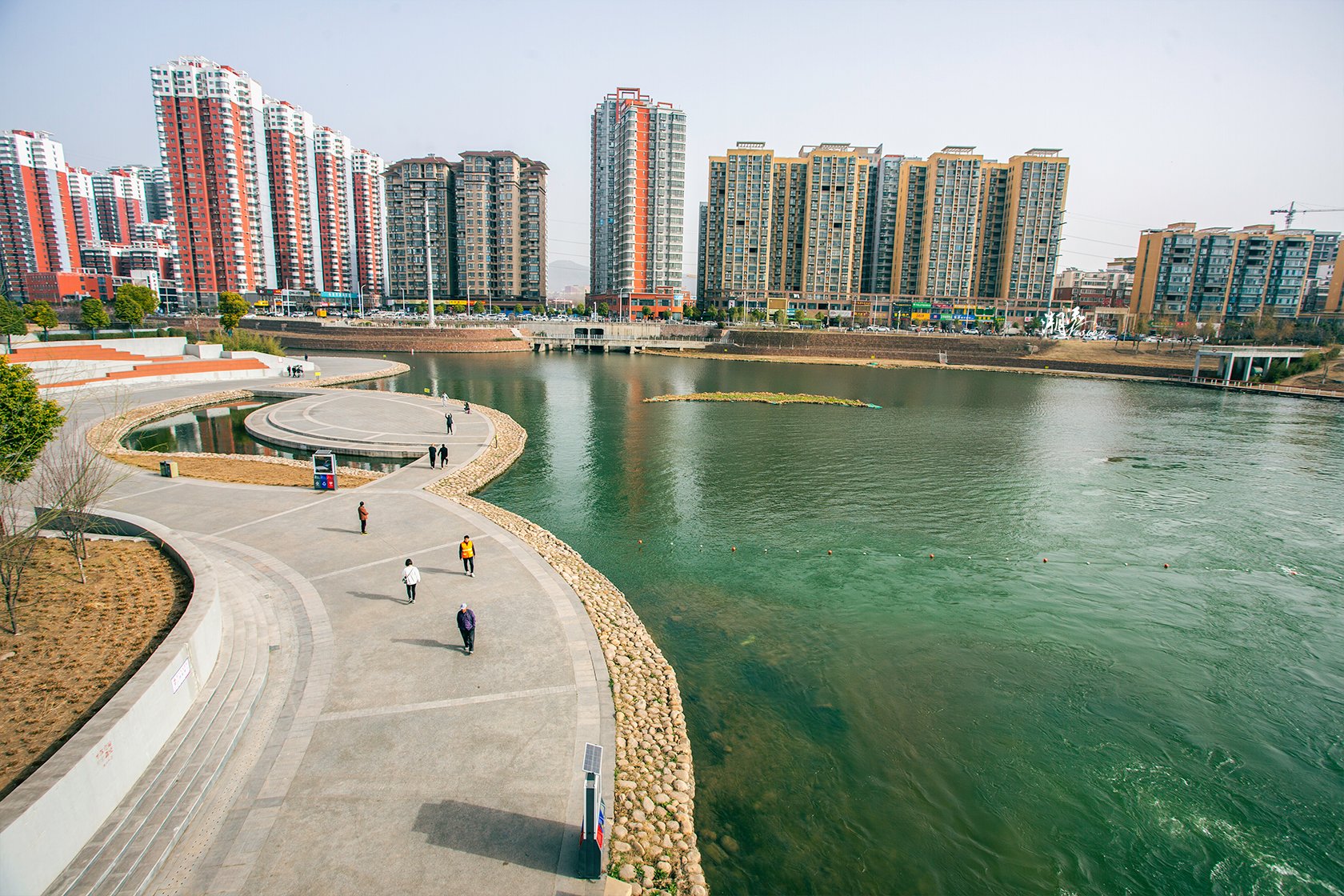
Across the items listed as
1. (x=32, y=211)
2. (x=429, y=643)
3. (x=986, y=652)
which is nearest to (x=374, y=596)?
(x=429, y=643)

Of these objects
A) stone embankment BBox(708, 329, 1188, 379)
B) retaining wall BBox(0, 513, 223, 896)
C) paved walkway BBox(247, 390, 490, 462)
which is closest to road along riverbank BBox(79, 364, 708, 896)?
retaining wall BBox(0, 513, 223, 896)

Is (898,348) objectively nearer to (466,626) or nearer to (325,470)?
(325,470)

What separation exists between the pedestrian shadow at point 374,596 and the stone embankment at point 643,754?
4.39 metres

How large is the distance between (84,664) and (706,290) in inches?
5677

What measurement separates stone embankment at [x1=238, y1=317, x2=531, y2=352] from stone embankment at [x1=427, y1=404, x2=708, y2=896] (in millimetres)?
89685

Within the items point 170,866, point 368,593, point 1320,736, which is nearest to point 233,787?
point 170,866

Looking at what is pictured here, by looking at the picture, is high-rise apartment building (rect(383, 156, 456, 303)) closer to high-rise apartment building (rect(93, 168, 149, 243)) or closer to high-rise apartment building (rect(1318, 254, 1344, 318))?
high-rise apartment building (rect(93, 168, 149, 243))

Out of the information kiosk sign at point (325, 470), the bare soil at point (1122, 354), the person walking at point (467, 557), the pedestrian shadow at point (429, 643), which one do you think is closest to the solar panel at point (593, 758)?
the pedestrian shadow at point (429, 643)

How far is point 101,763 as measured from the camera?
824cm

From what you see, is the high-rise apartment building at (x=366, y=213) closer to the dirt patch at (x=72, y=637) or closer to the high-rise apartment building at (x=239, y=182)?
the high-rise apartment building at (x=239, y=182)

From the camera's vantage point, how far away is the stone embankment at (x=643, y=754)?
8.74 m

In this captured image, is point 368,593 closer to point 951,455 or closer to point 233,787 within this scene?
point 233,787

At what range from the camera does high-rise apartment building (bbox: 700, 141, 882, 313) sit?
434 ft

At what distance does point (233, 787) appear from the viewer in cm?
912
